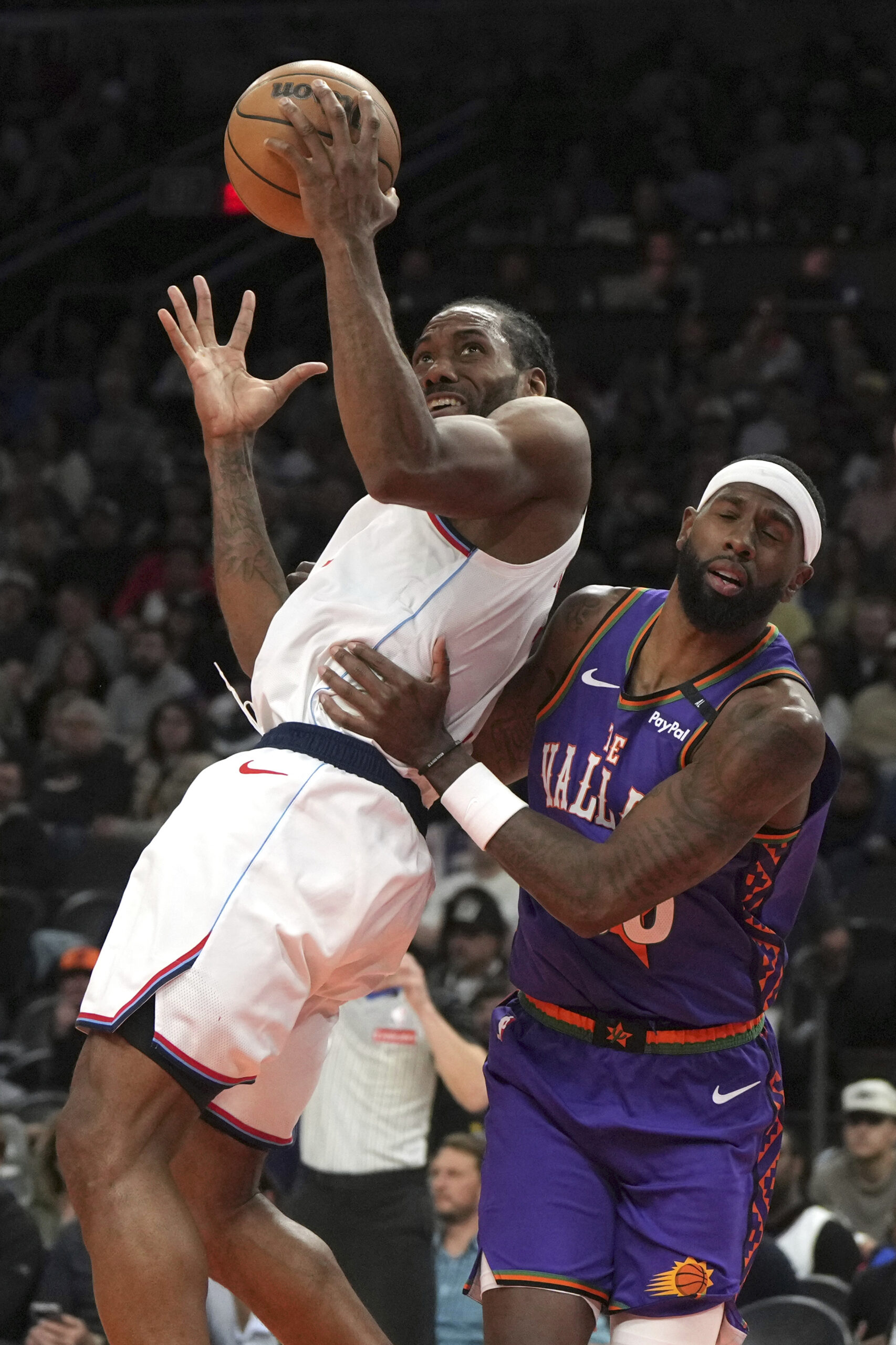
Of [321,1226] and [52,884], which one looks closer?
[321,1226]

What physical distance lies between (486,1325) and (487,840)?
1.02 meters

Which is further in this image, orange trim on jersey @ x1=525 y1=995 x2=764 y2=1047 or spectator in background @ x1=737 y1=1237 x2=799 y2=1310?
spectator in background @ x1=737 y1=1237 x2=799 y2=1310

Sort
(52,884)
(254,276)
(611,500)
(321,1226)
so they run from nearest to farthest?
(321,1226) → (52,884) → (611,500) → (254,276)

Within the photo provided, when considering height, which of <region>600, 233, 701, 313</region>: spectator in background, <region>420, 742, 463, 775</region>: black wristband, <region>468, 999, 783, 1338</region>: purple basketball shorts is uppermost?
<region>600, 233, 701, 313</region>: spectator in background

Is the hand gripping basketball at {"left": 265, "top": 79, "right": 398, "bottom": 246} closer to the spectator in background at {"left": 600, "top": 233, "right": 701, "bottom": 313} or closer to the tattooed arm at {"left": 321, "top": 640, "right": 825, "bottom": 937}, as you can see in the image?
the tattooed arm at {"left": 321, "top": 640, "right": 825, "bottom": 937}

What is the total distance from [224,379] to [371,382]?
113cm

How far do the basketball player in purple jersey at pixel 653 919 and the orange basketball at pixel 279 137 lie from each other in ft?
3.22

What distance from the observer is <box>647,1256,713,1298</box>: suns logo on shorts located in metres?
3.49

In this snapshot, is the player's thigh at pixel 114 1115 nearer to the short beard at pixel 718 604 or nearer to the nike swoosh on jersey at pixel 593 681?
the nike swoosh on jersey at pixel 593 681

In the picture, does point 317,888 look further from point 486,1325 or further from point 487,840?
point 486,1325

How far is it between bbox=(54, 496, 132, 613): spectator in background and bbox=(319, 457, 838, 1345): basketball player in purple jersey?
28.3 ft

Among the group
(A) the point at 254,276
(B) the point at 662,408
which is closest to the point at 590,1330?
(B) the point at 662,408

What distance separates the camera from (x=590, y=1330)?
11.4 ft

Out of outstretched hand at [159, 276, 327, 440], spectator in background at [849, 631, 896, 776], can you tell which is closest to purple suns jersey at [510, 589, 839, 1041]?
outstretched hand at [159, 276, 327, 440]
